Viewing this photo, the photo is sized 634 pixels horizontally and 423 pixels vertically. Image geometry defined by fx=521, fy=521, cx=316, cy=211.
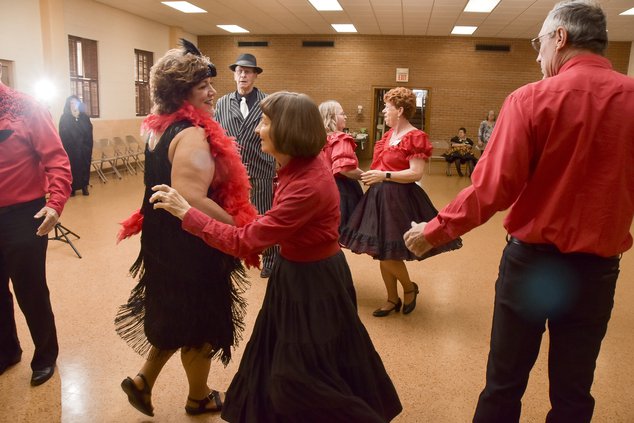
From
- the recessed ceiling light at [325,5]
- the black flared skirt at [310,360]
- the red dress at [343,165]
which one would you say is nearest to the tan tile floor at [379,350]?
the black flared skirt at [310,360]

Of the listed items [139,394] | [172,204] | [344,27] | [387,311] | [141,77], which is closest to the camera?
[172,204]

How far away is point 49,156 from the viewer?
2.62 meters

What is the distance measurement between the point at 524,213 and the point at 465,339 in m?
1.88

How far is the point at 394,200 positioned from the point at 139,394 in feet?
6.69

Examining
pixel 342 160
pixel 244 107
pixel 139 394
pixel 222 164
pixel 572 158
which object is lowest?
pixel 139 394

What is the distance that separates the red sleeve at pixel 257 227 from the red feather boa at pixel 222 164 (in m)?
0.30

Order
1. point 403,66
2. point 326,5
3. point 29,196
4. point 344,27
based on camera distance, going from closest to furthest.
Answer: point 29,196 < point 326,5 < point 344,27 < point 403,66

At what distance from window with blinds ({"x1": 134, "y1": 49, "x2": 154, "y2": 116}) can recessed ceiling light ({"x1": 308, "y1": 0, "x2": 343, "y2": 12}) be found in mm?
4816

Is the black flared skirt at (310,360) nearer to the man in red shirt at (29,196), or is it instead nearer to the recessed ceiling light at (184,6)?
the man in red shirt at (29,196)

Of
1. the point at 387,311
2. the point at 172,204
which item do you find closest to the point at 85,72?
the point at 387,311

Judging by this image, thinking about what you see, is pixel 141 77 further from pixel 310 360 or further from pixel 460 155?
pixel 310 360

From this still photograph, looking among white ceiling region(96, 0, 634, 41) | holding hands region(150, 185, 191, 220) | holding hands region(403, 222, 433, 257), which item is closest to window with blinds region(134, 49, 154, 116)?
white ceiling region(96, 0, 634, 41)

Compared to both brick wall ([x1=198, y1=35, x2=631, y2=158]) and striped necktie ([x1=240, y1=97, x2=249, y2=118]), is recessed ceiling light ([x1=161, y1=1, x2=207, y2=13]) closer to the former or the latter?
brick wall ([x1=198, y1=35, x2=631, y2=158])

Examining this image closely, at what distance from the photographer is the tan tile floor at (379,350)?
101 inches
